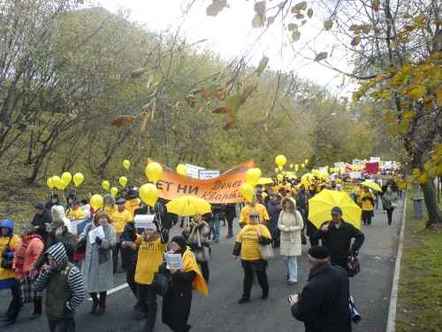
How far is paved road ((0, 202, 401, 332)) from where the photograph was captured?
779cm

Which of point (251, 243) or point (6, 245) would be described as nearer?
point (6, 245)

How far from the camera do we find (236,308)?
8.75m

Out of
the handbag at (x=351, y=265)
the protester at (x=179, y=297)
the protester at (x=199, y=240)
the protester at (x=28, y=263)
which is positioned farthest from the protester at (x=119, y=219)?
the handbag at (x=351, y=265)

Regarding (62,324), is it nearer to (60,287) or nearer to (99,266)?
(60,287)

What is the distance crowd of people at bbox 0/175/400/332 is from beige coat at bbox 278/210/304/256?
0.02 metres

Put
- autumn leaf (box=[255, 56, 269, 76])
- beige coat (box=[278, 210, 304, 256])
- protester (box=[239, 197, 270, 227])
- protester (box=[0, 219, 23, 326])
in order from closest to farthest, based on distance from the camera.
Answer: autumn leaf (box=[255, 56, 269, 76])
protester (box=[0, 219, 23, 326])
beige coat (box=[278, 210, 304, 256])
protester (box=[239, 197, 270, 227])

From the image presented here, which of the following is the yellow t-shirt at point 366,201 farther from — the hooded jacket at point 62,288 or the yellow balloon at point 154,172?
the hooded jacket at point 62,288

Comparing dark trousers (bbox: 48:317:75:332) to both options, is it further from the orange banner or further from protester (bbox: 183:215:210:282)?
the orange banner

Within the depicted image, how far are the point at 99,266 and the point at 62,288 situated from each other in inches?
90.3

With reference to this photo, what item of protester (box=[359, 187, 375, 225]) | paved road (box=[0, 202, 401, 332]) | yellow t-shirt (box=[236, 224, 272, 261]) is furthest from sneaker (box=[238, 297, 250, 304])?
protester (box=[359, 187, 375, 225])

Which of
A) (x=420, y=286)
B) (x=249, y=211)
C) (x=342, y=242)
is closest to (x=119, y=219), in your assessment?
(x=249, y=211)

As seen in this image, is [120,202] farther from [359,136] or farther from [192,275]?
[359,136]

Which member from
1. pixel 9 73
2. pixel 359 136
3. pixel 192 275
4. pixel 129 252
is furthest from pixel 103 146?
pixel 359 136

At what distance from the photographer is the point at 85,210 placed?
12.2 m
